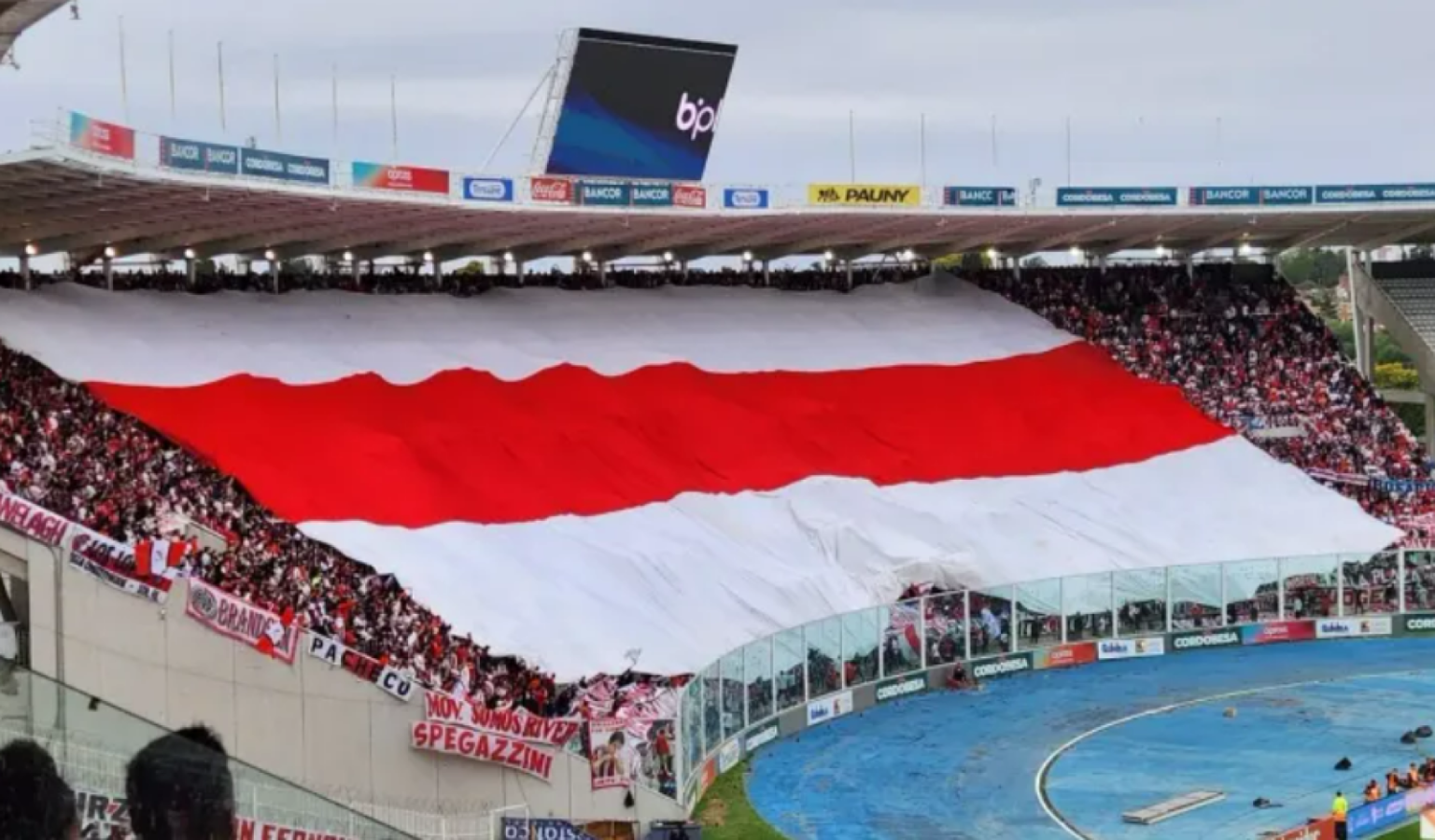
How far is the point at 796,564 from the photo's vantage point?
132 feet

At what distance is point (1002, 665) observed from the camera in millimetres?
41500

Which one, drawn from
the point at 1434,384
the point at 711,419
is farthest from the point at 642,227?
the point at 1434,384

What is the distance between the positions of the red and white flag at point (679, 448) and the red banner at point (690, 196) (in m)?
3.15

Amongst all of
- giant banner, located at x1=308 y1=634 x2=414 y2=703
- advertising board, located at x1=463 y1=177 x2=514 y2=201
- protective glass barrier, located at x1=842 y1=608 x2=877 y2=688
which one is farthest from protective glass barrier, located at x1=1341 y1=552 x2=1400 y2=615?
giant banner, located at x1=308 y1=634 x2=414 y2=703

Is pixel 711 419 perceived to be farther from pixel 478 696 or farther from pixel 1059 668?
pixel 478 696

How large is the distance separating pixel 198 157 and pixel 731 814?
1425 centimetres

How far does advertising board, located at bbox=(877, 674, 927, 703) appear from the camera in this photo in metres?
38.9

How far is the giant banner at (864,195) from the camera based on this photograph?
160ft

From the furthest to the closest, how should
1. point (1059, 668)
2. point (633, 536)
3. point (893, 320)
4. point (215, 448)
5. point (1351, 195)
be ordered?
point (1351, 195), point (893, 320), point (1059, 668), point (633, 536), point (215, 448)

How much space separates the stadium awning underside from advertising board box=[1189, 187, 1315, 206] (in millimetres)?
447

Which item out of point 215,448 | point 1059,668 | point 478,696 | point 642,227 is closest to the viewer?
point 478,696

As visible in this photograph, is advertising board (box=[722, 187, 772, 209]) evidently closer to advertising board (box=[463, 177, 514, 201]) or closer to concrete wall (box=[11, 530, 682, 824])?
advertising board (box=[463, 177, 514, 201])

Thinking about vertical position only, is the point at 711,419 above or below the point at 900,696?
above

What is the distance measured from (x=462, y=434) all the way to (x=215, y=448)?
6.04 meters
